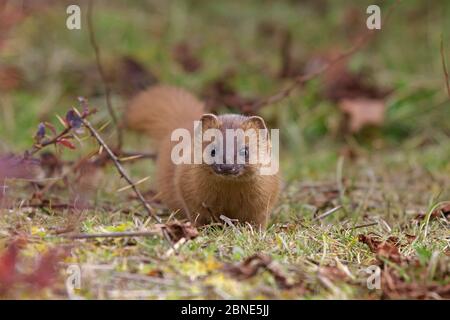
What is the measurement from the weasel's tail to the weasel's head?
112 cm

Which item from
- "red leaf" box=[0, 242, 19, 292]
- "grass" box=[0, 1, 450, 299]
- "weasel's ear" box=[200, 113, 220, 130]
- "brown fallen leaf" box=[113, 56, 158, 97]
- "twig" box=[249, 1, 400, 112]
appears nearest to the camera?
"red leaf" box=[0, 242, 19, 292]

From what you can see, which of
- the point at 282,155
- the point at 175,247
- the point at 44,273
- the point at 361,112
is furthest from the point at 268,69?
the point at 44,273

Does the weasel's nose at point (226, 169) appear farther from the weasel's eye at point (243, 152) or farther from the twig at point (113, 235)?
the twig at point (113, 235)

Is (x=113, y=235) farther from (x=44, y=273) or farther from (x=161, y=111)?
(x=161, y=111)

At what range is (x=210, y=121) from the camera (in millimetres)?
5309

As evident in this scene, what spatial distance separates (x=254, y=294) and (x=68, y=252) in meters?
1.01

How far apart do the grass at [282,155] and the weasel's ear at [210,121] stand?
0.85m

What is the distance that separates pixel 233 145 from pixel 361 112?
13.3ft

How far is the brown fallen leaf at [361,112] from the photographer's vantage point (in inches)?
342

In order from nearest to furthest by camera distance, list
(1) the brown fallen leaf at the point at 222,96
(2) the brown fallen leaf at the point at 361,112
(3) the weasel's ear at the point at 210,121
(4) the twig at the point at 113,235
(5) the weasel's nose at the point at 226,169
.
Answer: (4) the twig at the point at 113,235 < (5) the weasel's nose at the point at 226,169 < (3) the weasel's ear at the point at 210,121 < (1) the brown fallen leaf at the point at 222,96 < (2) the brown fallen leaf at the point at 361,112

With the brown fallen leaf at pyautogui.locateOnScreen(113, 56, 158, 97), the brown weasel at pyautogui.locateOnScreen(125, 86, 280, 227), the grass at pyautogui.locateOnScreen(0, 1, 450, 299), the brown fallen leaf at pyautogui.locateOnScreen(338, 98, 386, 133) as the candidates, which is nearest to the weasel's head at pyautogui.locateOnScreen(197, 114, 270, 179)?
the brown weasel at pyautogui.locateOnScreen(125, 86, 280, 227)

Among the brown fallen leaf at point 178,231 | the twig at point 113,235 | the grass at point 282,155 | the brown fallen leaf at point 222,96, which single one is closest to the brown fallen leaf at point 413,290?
the grass at point 282,155

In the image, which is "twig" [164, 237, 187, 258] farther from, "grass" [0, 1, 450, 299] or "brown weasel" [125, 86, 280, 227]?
"brown weasel" [125, 86, 280, 227]

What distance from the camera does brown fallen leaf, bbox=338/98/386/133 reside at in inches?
342
